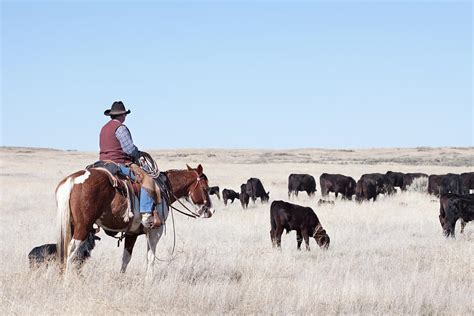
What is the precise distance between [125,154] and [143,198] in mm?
741

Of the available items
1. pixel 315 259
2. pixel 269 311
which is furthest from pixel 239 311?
pixel 315 259

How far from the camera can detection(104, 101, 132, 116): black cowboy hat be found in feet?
32.2

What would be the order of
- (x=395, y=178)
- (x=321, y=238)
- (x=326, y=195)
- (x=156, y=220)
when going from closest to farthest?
1. (x=156, y=220)
2. (x=321, y=238)
3. (x=326, y=195)
4. (x=395, y=178)

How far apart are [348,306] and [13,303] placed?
13.3 ft

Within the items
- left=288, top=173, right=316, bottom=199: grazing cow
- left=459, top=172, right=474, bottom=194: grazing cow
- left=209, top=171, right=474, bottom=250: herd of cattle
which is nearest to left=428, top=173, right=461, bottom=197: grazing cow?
left=209, top=171, right=474, bottom=250: herd of cattle

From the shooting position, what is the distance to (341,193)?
108 ft

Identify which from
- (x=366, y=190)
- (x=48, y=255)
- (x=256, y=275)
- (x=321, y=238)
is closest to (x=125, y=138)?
(x=48, y=255)

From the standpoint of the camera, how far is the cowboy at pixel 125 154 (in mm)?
9609

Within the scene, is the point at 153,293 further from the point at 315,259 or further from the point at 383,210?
the point at 383,210

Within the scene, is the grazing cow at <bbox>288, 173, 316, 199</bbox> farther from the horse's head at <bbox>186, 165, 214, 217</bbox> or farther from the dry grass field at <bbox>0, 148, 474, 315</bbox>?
the horse's head at <bbox>186, 165, 214, 217</bbox>

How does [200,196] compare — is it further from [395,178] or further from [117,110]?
[395,178]

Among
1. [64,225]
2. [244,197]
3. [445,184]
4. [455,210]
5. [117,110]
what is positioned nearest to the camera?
[64,225]

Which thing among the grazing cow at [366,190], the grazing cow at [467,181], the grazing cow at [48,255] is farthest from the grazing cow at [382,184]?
the grazing cow at [48,255]

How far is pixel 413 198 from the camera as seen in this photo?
29.0 metres
